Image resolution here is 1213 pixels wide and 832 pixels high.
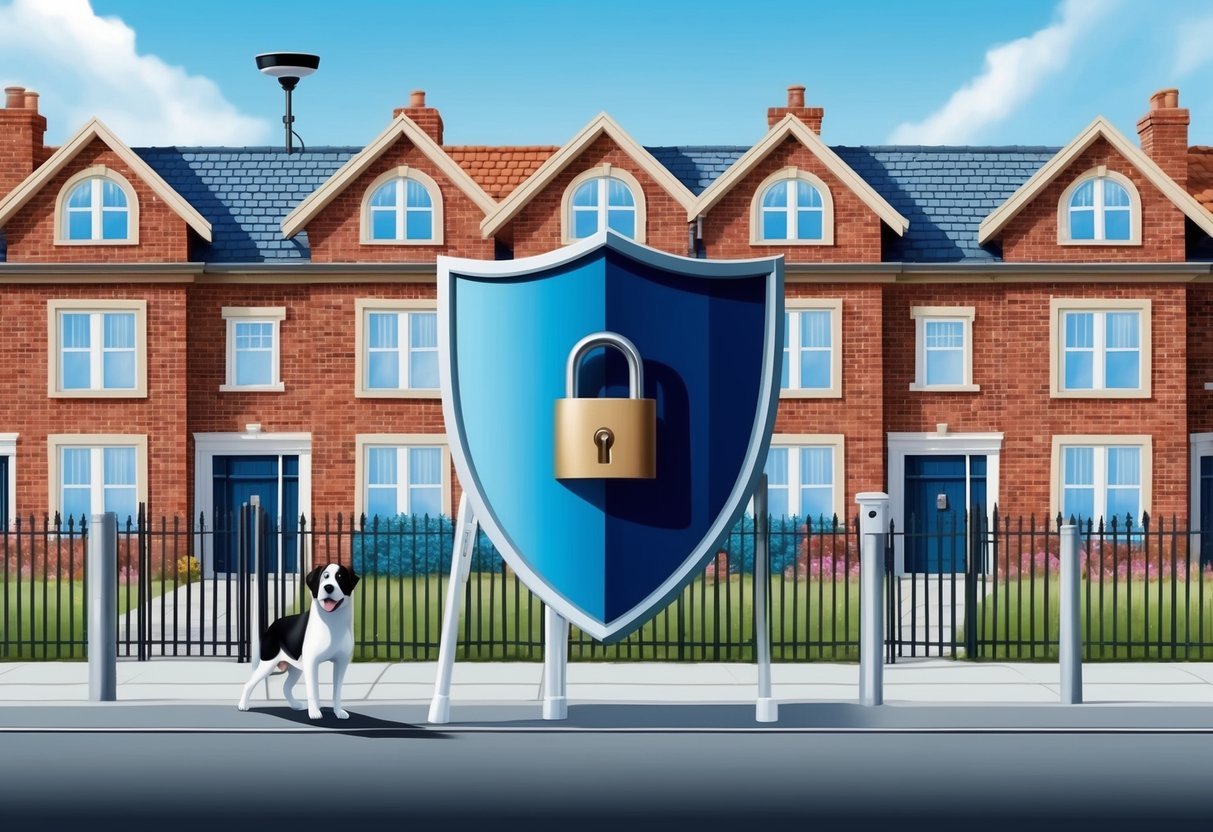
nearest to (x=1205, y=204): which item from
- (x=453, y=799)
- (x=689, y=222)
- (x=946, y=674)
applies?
(x=689, y=222)

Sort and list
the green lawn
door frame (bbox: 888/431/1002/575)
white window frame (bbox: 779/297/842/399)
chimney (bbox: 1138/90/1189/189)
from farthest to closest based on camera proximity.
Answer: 1. chimney (bbox: 1138/90/1189/189)
2. door frame (bbox: 888/431/1002/575)
3. white window frame (bbox: 779/297/842/399)
4. the green lawn

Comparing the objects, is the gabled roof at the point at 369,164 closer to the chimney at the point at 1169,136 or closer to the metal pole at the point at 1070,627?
the chimney at the point at 1169,136

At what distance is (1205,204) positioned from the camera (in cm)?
3284

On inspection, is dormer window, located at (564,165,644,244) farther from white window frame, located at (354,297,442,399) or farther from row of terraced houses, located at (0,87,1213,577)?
white window frame, located at (354,297,442,399)

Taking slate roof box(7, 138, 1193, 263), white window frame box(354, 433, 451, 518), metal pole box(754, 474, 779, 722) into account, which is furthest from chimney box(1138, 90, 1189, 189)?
metal pole box(754, 474, 779, 722)

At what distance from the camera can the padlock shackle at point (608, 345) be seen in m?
11.5

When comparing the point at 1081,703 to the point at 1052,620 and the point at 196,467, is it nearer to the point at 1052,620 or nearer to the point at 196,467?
the point at 1052,620

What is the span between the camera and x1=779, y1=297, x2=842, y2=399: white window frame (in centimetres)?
3012

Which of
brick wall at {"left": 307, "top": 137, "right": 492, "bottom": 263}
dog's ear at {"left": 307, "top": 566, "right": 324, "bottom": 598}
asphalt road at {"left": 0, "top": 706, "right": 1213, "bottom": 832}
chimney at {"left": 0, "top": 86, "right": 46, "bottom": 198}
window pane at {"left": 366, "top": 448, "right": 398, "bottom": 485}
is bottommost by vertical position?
asphalt road at {"left": 0, "top": 706, "right": 1213, "bottom": 832}

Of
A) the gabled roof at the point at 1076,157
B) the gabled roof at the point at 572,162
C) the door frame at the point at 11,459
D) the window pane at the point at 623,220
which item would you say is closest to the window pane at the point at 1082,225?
the gabled roof at the point at 1076,157

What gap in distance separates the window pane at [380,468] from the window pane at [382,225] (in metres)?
4.15

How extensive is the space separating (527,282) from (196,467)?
2035 cm

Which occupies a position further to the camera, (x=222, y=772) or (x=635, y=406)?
(x=635, y=406)

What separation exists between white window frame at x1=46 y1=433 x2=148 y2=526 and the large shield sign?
19916mm
